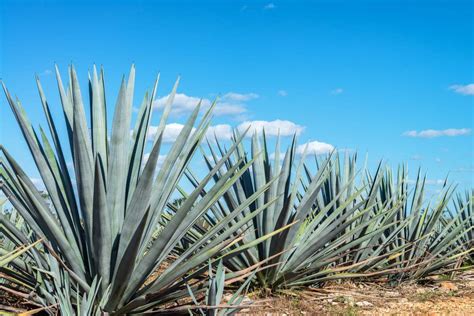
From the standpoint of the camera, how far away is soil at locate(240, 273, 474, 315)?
5230 mm

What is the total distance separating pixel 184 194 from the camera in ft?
19.7

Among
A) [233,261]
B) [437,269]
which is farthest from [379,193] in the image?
[233,261]

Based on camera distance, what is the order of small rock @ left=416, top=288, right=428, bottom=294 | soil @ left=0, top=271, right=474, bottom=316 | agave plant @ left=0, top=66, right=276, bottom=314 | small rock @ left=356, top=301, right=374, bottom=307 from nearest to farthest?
agave plant @ left=0, top=66, right=276, bottom=314, soil @ left=0, top=271, right=474, bottom=316, small rock @ left=356, top=301, right=374, bottom=307, small rock @ left=416, top=288, right=428, bottom=294

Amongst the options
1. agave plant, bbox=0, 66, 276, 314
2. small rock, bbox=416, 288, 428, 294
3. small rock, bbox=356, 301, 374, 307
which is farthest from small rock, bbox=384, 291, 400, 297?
agave plant, bbox=0, 66, 276, 314

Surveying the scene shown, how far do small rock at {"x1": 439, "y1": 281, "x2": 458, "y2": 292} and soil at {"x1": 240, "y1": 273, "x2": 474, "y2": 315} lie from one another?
0.03 metres

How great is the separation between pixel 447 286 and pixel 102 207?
4701 mm

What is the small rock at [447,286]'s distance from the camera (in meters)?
7.00

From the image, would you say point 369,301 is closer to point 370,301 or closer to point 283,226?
point 370,301

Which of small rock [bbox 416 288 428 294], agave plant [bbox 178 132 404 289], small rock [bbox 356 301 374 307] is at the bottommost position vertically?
small rock [bbox 356 301 374 307]

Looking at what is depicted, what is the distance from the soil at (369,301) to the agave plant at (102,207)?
3.54ft

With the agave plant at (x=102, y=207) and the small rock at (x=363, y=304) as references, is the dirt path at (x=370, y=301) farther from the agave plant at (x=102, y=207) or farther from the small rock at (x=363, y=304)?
the agave plant at (x=102, y=207)

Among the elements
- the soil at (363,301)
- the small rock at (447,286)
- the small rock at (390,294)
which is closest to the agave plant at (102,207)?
the soil at (363,301)

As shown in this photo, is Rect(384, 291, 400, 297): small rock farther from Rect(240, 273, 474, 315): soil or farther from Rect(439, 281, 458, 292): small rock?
Rect(439, 281, 458, 292): small rock

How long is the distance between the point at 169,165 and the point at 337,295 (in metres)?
2.38
